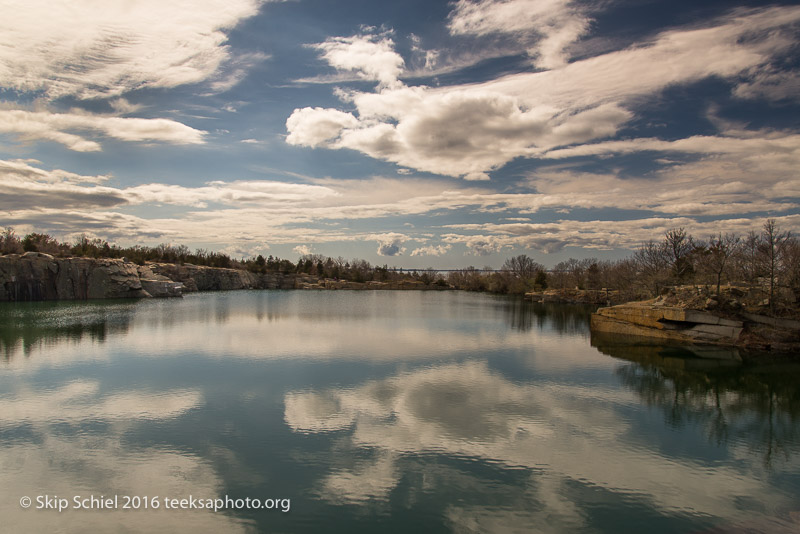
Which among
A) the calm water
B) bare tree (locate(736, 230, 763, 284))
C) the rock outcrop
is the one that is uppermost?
Result: bare tree (locate(736, 230, 763, 284))

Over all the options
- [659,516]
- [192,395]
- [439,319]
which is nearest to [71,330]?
[192,395]

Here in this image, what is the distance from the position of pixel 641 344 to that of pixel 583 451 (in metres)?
23.7

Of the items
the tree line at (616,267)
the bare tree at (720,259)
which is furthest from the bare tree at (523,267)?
the bare tree at (720,259)

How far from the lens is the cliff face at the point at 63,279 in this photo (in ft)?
221

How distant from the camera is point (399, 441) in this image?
42.3ft

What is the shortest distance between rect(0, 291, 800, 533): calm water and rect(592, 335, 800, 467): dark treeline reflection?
13 centimetres

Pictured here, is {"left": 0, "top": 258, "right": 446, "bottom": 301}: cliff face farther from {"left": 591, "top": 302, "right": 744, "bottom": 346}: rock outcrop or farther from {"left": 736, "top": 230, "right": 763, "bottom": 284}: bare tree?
{"left": 736, "top": 230, "right": 763, "bottom": 284}: bare tree

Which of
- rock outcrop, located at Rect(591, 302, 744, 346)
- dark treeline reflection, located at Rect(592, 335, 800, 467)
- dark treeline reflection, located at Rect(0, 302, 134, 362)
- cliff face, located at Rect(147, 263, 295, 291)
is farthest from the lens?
cliff face, located at Rect(147, 263, 295, 291)

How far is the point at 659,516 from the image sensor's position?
9.23m

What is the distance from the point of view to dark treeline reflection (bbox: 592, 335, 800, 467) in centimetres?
1445

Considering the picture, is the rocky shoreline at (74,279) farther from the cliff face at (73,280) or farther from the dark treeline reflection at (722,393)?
the dark treeline reflection at (722,393)

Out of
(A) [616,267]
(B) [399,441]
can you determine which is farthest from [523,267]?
(B) [399,441]

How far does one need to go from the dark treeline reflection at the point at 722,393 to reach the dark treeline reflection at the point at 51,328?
33200 millimetres

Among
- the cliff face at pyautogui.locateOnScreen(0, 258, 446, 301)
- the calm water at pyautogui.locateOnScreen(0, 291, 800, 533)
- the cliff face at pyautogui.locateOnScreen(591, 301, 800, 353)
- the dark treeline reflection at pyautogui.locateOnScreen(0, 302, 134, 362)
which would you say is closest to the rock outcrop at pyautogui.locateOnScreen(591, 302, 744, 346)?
the cliff face at pyautogui.locateOnScreen(591, 301, 800, 353)
